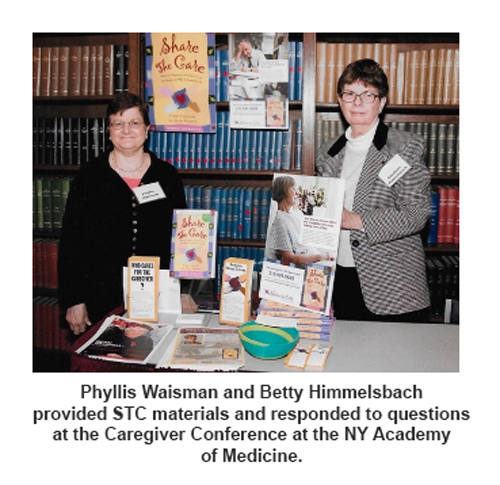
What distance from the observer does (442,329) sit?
1688mm

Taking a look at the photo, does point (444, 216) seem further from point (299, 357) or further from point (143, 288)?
point (143, 288)

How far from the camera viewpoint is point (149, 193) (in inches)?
81.1

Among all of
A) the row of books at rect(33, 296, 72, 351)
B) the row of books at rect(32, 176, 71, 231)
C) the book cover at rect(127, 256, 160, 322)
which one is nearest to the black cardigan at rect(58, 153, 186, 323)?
the book cover at rect(127, 256, 160, 322)

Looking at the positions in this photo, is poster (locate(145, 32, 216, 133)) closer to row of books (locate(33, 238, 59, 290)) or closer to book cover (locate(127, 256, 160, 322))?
row of books (locate(33, 238, 59, 290))

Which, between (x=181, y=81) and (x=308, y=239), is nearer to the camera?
(x=308, y=239)

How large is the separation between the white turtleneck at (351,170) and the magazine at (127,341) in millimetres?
775

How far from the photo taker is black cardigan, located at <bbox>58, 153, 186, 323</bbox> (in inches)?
80.8

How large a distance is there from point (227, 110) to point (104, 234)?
107 cm

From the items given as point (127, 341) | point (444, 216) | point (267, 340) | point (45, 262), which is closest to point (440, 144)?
point (444, 216)

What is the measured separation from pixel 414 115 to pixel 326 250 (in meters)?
1.71

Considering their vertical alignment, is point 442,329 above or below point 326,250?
below
